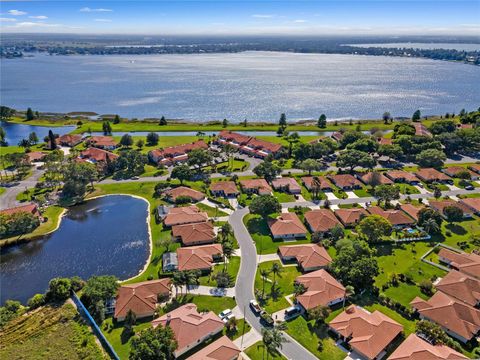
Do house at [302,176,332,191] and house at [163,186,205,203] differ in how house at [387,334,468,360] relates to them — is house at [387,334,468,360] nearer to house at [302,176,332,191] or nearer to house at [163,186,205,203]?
house at [302,176,332,191]

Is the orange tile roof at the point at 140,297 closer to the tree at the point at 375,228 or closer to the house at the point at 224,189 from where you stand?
the house at the point at 224,189

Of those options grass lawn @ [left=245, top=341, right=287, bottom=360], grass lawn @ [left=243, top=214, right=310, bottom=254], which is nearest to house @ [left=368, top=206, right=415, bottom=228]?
grass lawn @ [left=243, top=214, right=310, bottom=254]

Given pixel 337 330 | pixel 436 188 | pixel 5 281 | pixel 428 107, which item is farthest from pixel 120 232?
pixel 428 107

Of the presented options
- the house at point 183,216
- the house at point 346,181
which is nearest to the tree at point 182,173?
the house at point 183,216

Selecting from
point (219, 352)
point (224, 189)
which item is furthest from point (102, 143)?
point (219, 352)

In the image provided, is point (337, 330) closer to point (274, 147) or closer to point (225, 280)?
point (225, 280)

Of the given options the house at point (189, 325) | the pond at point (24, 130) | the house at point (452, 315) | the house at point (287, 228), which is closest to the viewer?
the house at point (189, 325)
